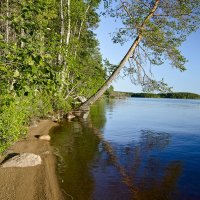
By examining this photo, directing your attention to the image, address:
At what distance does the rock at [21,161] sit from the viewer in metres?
14.2

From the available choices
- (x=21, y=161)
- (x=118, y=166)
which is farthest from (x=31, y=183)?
(x=118, y=166)

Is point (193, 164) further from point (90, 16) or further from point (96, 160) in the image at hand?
point (90, 16)

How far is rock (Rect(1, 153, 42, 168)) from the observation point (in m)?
14.2

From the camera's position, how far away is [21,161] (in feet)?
47.5

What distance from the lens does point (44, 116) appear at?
102 feet

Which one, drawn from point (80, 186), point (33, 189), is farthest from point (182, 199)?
point (33, 189)

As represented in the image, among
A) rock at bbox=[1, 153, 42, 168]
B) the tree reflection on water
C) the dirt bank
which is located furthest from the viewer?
rock at bbox=[1, 153, 42, 168]

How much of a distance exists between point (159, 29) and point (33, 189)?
20.8 metres

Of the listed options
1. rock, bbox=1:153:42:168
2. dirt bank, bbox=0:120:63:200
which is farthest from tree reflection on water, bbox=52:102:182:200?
rock, bbox=1:153:42:168

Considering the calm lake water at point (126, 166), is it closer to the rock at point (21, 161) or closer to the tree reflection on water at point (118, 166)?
the tree reflection on water at point (118, 166)

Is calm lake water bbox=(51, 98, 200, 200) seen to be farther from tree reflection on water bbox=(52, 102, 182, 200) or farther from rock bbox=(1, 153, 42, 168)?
rock bbox=(1, 153, 42, 168)

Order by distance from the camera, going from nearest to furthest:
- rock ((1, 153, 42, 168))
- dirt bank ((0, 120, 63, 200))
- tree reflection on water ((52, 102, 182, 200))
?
dirt bank ((0, 120, 63, 200)), tree reflection on water ((52, 102, 182, 200)), rock ((1, 153, 42, 168))

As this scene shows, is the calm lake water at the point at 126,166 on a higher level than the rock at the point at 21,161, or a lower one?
lower

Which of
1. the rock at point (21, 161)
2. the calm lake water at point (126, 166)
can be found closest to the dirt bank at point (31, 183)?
the rock at point (21, 161)
